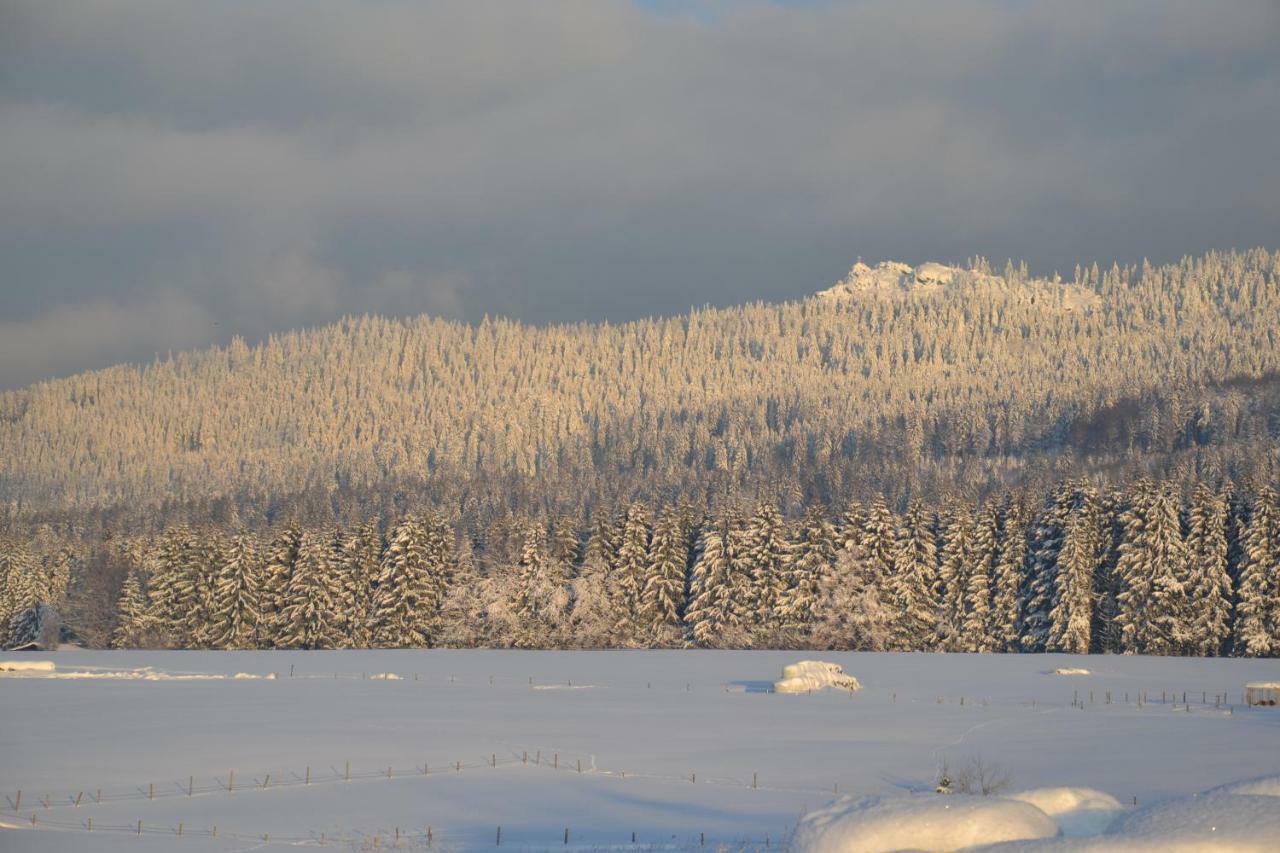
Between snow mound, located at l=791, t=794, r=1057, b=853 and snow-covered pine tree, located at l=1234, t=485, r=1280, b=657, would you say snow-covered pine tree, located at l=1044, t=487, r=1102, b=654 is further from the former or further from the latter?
snow mound, located at l=791, t=794, r=1057, b=853

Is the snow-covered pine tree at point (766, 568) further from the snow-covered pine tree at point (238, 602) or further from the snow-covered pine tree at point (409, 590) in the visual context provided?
the snow-covered pine tree at point (238, 602)

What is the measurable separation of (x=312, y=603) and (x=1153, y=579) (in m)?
67.5

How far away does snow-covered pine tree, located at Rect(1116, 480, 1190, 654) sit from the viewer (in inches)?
3748

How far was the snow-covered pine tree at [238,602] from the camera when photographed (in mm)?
119000

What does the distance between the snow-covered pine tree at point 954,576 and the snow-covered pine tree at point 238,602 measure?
58.1 metres

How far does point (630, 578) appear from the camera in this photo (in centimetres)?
11556

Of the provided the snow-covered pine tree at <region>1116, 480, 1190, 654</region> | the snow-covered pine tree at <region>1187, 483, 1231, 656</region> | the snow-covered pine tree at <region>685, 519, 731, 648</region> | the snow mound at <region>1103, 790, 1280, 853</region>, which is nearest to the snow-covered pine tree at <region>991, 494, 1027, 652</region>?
the snow-covered pine tree at <region>1116, 480, 1190, 654</region>

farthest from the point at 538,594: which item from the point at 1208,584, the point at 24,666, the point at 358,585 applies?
the point at 1208,584

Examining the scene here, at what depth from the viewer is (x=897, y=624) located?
353 ft

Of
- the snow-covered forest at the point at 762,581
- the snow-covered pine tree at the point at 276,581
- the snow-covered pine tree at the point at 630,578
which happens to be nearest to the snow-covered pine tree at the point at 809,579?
the snow-covered forest at the point at 762,581

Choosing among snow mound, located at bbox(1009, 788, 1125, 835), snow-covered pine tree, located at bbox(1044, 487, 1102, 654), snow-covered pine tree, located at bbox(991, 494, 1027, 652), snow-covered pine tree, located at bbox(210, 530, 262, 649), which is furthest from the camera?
snow-covered pine tree, located at bbox(210, 530, 262, 649)

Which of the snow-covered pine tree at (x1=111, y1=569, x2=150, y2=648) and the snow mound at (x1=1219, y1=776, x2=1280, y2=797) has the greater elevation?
the snow mound at (x1=1219, y1=776, x2=1280, y2=797)

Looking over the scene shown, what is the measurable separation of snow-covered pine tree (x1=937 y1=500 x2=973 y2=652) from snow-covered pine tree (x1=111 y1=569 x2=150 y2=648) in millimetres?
69504

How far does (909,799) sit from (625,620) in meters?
92.4
